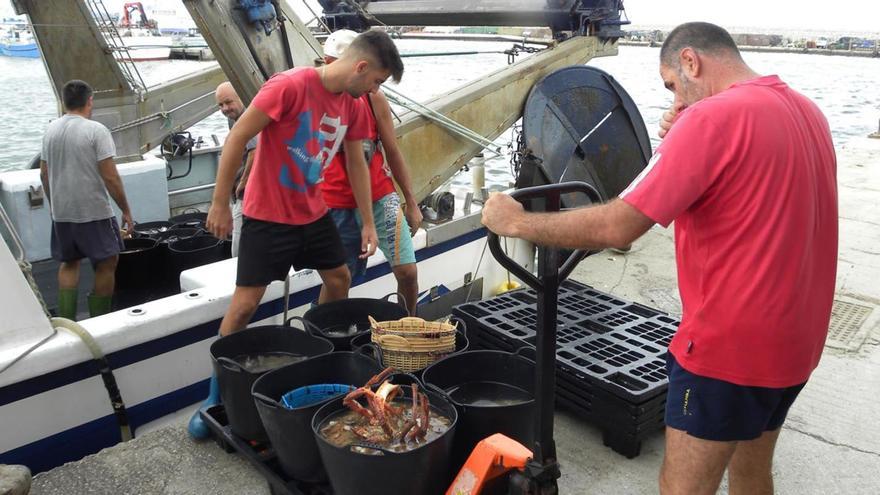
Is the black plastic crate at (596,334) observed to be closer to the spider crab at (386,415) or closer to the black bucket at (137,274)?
the spider crab at (386,415)

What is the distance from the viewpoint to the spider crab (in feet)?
8.63

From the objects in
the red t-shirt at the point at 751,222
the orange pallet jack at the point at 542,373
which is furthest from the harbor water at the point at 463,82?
the red t-shirt at the point at 751,222

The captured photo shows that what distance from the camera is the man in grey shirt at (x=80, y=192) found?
16.3ft

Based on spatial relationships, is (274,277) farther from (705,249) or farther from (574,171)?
(574,171)

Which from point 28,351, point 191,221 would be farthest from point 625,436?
point 191,221

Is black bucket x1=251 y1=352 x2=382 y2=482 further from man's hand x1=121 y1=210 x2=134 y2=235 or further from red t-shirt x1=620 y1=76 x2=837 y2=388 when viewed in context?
man's hand x1=121 y1=210 x2=134 y2=235

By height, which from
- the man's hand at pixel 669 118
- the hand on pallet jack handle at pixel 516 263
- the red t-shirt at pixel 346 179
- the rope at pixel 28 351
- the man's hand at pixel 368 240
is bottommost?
the rope at pixel 28 351

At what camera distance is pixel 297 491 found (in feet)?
8.95

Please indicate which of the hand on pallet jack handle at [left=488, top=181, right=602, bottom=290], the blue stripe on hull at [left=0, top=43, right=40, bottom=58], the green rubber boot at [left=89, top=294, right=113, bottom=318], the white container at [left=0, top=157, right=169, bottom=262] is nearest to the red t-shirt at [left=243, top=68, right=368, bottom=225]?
the hand on pallet jack handle at [left=488, top=181, right=602, bottom=290]

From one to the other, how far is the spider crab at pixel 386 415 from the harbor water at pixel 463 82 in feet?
9.20

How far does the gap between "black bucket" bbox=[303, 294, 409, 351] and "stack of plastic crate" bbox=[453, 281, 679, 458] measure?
21.2 inches

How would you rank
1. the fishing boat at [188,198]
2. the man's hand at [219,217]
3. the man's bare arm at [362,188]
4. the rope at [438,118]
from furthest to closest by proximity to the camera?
the rope at [438,118], the man's bare arm at [362,188], the fishing boat at [188,198], the man's hand at [219,217]

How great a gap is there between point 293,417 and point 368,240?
1.49 m

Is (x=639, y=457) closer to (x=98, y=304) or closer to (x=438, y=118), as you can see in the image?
(x=438, y=118)
